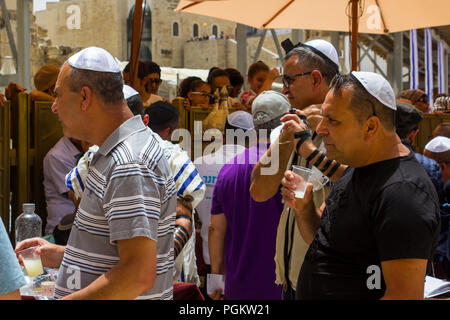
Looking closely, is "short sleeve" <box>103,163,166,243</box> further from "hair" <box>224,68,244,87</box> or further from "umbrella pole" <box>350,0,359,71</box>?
"hair" <box>224,68,244,87</box>

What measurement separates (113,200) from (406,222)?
2.86ft

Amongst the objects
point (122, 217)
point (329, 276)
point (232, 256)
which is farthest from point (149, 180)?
point (232, 256)

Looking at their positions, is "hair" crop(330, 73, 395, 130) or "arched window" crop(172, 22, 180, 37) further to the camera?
"arched window" crop(172, 22, 180, 37)

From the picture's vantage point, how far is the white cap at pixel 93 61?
185 centimetres

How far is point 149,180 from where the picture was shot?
1.75 meters

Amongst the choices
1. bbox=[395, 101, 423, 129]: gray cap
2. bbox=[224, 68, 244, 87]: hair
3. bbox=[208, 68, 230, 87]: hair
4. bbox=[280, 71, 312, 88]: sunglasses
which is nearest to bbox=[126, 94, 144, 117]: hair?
bbox=[280, 71, 312, 88]: sunglasses

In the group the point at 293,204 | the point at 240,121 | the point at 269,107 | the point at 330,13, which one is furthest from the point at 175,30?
the point at 293,204

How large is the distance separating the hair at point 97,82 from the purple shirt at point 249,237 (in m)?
1.41

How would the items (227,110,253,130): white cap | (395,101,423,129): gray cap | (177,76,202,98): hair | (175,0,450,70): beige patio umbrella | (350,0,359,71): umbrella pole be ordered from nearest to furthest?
1. (395,101,423,129): gray cap
2. (227,110,253,130): white cap
3. (350,0,359,71): umbrella pole
4. (175,0,450,70): beige patio umbrella
5. (177,76,202,98): hair

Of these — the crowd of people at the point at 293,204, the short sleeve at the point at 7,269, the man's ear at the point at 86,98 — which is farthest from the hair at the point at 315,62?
A: the short sleeve at the point at 7,269

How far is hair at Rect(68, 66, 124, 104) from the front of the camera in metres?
1.85

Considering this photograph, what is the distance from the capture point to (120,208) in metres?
1.68

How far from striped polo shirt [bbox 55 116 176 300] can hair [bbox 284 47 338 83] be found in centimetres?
125

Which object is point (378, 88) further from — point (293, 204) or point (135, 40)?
point (135, 40)
